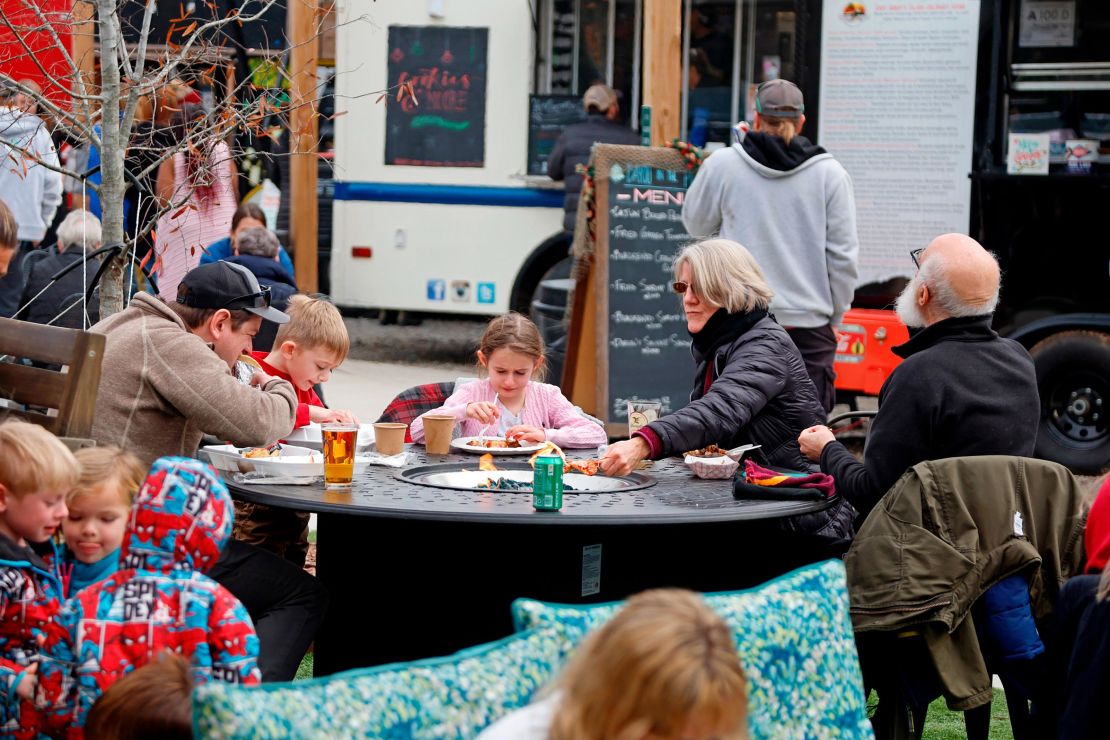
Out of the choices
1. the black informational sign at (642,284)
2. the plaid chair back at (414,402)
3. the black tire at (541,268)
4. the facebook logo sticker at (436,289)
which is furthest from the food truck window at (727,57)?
the plaid chair back at (414,402)

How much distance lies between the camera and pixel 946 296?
387 cm

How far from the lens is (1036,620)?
3.63m

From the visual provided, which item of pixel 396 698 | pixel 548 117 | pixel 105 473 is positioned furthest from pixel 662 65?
pixel 396 698

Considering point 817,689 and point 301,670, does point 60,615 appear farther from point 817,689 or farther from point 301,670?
point 301,670

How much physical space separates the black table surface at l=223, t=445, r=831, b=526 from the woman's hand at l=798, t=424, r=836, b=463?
0.23 meters

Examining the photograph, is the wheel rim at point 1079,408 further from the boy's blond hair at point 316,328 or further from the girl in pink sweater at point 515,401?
the boy's blond hair at point 316,328

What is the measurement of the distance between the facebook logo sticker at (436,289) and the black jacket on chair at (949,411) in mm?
6988

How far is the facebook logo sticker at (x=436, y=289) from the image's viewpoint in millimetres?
10617

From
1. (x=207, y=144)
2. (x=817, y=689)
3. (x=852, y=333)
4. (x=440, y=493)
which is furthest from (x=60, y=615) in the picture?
(x=852, y=333)

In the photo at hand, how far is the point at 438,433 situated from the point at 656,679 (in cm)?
246

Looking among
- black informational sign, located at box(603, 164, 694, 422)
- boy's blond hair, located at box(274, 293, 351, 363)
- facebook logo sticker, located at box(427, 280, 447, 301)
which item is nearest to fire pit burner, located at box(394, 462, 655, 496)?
boy's blond hair, located at box(274, 293, 351, 363)

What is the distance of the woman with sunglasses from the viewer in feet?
13.5

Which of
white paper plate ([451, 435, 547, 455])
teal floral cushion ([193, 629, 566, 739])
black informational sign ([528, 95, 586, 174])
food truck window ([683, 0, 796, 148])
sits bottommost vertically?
teal floral cushion ([193, 629, 566, 739])

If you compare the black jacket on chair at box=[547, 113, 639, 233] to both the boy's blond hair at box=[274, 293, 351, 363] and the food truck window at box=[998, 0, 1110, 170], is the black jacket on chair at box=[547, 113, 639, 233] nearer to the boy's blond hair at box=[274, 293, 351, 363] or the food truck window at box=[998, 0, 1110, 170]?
the food truck window at box=[998, 0, 1110, 170]
